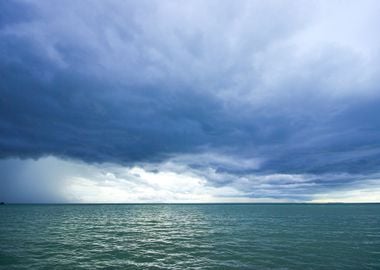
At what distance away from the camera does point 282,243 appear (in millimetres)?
40812

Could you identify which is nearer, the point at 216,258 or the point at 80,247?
the point at 216,258

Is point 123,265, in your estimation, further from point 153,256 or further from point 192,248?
point 192,248

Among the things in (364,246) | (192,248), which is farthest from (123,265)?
(364,246)

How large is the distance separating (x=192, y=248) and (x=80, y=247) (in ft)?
55.7

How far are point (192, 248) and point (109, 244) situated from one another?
44.9ft

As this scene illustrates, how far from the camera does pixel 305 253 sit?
33094 mm

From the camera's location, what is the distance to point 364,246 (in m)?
38.2

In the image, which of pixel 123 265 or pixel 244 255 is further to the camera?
pixel 244 255

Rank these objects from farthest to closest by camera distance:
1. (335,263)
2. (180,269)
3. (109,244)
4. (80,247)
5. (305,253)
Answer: (109,244) → (80,247) → (305,253) → (335,263) → (180,269)

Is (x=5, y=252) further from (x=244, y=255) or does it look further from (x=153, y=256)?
(x=244, y=255)

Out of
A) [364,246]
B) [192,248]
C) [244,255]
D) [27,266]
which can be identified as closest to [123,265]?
[27,266]

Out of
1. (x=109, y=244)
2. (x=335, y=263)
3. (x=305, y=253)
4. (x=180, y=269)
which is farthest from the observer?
(x=109, y=244)

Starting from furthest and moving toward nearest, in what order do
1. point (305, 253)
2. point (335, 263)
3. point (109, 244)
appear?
point (109, 244) < point (305, 253) < point (335, 263)

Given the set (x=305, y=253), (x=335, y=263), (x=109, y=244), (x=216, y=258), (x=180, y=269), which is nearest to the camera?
(x=180, y=269)
